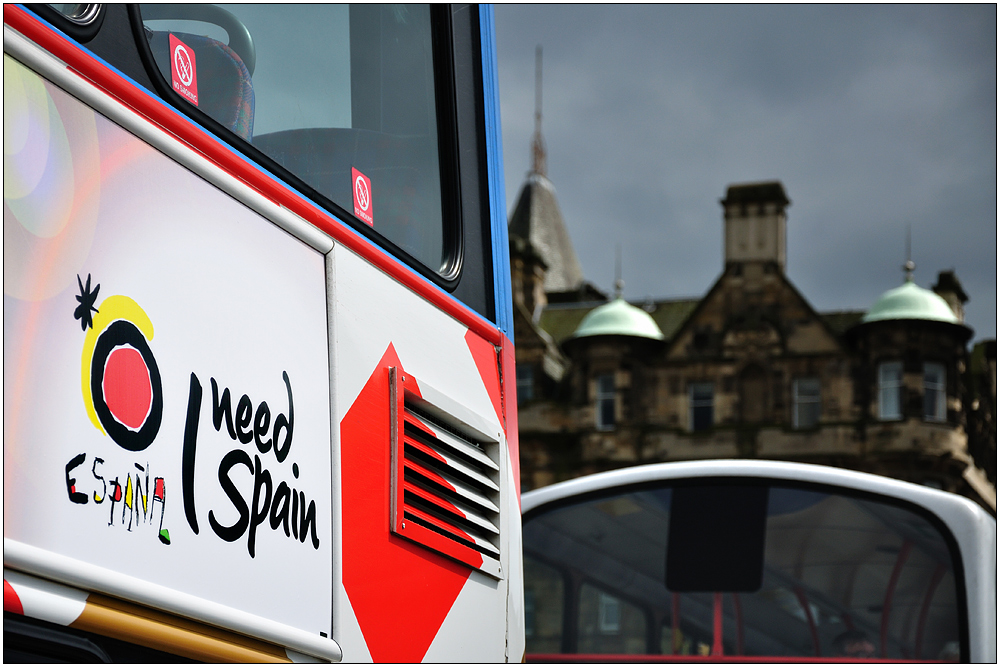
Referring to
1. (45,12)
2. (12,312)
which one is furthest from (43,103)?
(12,312)

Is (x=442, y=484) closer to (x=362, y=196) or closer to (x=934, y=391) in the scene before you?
(x=362, y=196)

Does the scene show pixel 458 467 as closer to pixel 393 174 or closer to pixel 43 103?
pixel 393 174

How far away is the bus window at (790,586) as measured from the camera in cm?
623

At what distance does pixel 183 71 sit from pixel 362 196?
64cm

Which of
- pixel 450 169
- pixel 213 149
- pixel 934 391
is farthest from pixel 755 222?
pixel 213 149

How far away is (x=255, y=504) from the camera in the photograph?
203cm

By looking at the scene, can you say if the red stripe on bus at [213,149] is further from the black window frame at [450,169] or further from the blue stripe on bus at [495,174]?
the blue stripe on bus at [495,174]

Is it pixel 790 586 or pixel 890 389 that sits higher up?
pixel 890 389

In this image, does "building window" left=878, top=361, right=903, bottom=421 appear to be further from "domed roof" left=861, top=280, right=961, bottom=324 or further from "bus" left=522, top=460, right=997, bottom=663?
"bus" left=522, top=460, right=997, bottom=663

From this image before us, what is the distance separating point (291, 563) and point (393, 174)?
42.7 inches

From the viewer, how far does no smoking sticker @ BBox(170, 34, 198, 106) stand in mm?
2059

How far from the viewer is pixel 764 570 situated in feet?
21.3

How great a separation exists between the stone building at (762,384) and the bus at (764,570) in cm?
2459

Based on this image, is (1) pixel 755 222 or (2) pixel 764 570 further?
(1) pixel 755 222
